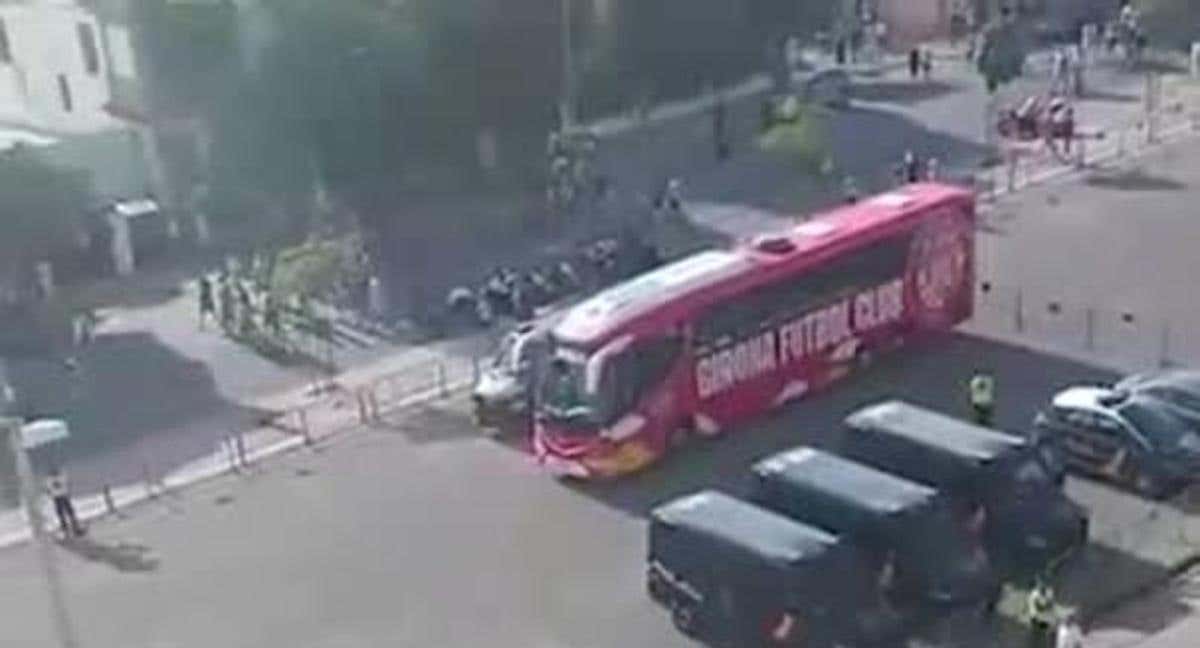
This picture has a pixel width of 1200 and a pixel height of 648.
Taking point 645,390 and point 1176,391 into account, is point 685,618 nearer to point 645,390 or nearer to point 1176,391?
point 645,390

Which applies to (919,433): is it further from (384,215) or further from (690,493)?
(384,215)

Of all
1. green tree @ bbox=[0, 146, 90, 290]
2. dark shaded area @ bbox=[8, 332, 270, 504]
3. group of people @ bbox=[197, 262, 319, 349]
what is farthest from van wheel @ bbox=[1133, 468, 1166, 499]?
green tree @ bbox=[0, 146, 90, 290]

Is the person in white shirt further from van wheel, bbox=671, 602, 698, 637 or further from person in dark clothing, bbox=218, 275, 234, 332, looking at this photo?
person in dark clothing, bbox=218, 275, 234, 332

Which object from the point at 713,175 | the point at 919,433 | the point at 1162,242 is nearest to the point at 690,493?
the point at 919,433

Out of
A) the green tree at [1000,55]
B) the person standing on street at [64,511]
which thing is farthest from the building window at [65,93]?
the green tree at [1000,55]

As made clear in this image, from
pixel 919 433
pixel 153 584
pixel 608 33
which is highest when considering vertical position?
pixel 608 33

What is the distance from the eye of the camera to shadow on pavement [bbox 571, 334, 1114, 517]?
83.9 feet

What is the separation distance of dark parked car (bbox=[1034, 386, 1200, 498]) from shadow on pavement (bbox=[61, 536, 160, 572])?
11.8 meters

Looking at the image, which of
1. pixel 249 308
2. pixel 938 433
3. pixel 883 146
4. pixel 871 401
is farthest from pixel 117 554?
pixel 883 146

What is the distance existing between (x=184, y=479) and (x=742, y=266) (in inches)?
340

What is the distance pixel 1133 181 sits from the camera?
37.8m

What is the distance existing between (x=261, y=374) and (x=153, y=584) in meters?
7.69

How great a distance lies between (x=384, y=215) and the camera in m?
37.5

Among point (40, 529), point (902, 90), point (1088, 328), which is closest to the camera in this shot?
point (40, 529)
